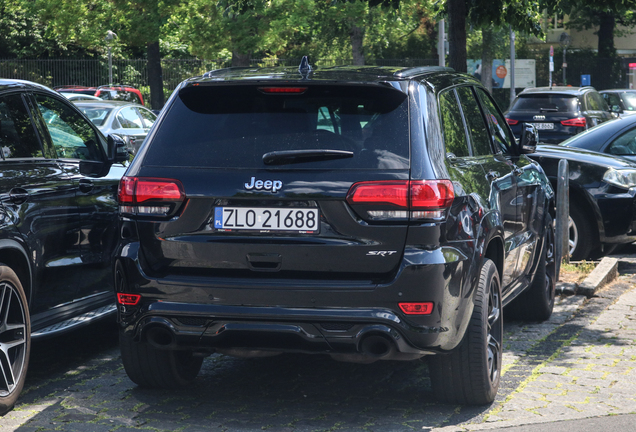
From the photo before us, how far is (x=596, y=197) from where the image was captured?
31.0 feet

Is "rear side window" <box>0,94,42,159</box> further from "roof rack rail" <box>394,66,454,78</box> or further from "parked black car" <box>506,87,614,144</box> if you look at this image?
"parked black car" <box>506,87,614,144</box>

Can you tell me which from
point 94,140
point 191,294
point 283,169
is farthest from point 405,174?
point 94,140

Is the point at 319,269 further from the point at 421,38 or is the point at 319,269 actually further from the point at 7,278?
the point at 421,38

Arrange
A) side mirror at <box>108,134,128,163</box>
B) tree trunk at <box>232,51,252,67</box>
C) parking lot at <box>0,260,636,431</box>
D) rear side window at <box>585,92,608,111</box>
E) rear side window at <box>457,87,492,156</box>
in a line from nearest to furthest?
parking lot at <box>0,260,636,431</box> → rear side window at <box>457,87,492,156</box> → side mirror at <box>108,134,128,163</box> → rear side window at <box>585,92,608,111</box> → tree trunk at <box>232,51,252,67</box>

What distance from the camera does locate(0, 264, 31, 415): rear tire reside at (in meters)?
4.76

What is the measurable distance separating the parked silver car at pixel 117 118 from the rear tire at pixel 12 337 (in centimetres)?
1224

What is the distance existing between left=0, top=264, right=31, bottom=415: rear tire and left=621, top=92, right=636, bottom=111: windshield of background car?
24.9 metres

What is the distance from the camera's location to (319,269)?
4.25 meters

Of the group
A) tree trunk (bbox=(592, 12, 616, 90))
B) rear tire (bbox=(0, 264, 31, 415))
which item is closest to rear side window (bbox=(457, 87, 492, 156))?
rear tire (bbox=(0, 264, 31, 415))

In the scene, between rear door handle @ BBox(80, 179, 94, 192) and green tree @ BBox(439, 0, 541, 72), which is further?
green tree @ BBox(439, 0, 541, 72)

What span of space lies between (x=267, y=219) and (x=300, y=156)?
33cm

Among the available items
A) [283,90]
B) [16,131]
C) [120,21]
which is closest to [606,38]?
[120,21]

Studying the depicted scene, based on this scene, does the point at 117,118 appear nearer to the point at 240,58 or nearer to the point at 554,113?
the point at 554,113

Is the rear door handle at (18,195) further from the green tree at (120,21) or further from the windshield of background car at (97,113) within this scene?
the green tree at (120,21)
